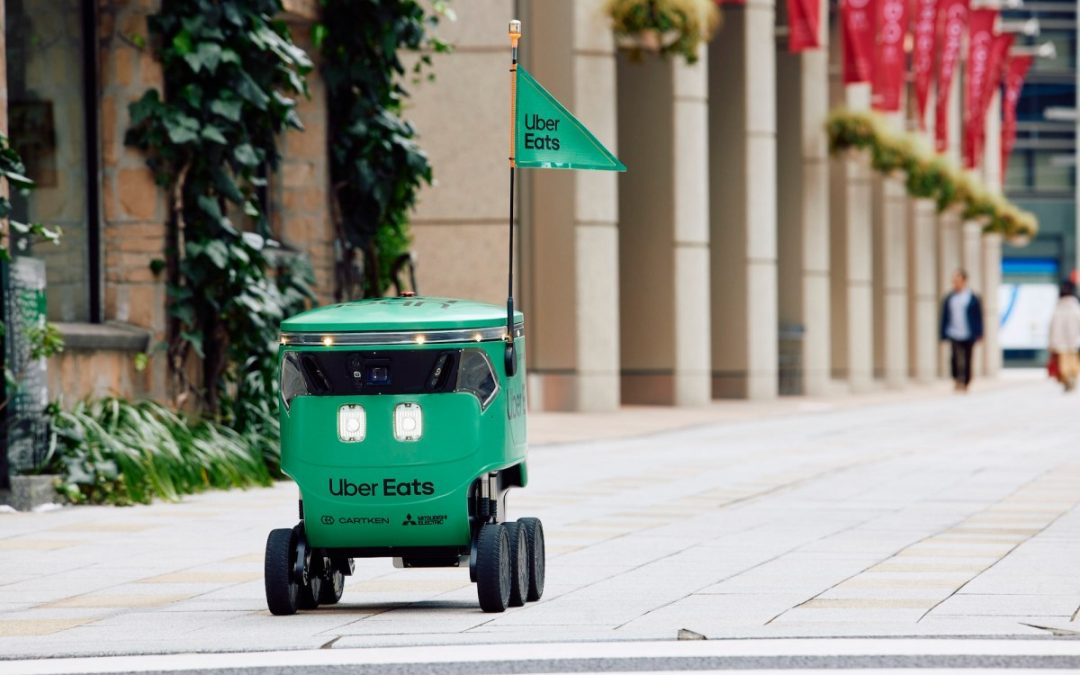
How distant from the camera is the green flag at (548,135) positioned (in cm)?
858

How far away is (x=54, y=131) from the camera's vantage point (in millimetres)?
13891

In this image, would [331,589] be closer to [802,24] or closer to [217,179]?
[217,179]

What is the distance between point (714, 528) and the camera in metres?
11.2

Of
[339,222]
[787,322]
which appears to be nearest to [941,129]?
[787,322]

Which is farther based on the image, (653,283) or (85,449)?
(653,283)

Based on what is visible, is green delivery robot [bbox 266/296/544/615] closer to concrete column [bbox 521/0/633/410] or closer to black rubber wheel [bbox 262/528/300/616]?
black rubber wheel [bbox 262/528/300/616]

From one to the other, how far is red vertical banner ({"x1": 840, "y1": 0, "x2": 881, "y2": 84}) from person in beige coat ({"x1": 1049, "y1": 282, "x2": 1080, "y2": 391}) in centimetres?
474

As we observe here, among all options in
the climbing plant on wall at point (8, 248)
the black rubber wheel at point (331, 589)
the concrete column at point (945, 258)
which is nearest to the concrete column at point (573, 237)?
the climbing plant on wall at point (8, 248)

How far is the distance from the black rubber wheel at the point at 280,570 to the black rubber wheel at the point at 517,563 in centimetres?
80

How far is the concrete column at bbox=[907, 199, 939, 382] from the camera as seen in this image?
46.3 metres

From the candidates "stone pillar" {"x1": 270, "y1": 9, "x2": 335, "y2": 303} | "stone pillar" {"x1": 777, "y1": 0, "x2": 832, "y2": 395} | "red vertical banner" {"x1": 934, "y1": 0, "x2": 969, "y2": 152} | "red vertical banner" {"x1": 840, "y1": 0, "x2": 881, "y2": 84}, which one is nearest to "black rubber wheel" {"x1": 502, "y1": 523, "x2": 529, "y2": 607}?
"stone pillar" {"x1": 270, "y1": 9, "x2": 335, "y2": 303}

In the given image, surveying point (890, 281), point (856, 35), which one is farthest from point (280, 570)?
point (890, 281)

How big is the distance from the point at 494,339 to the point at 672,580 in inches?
61.0

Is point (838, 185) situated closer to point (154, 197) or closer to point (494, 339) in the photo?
point (154, 197)
